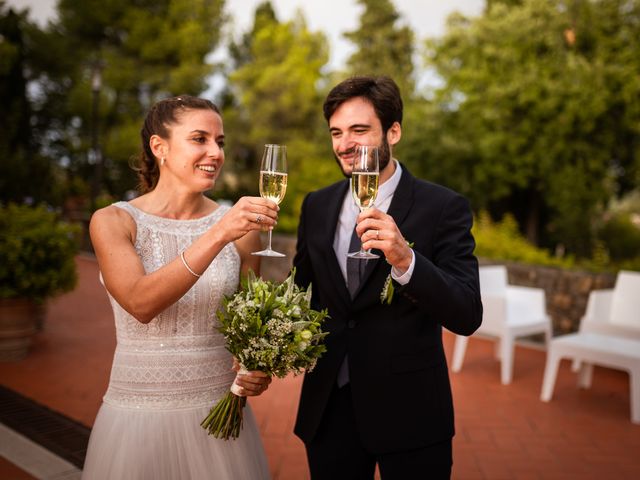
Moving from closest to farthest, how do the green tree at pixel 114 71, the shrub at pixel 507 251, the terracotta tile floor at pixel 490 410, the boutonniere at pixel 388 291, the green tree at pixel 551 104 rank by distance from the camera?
the boutonniere at pixel 388 291 → the terracotta tile floor at pixel 490 410 → the shrub at pixel 507 251 → the green tree at pixel 551 104 → the green tree at pixel 114 71

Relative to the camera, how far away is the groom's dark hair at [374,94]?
7.75 ft

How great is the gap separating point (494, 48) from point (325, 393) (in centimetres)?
1932

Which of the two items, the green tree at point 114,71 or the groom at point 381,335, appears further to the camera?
the green tree at point 114,71

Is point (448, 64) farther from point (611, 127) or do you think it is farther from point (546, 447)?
point (546, 447)

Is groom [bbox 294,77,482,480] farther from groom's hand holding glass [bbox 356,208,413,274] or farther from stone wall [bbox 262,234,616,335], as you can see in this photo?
stone wall [bbox 262,234,616,335]

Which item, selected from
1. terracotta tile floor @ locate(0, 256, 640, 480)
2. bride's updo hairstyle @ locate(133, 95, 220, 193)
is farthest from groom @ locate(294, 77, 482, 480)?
bride's updo hairstyle @ locate(133, 95, 220, 193)

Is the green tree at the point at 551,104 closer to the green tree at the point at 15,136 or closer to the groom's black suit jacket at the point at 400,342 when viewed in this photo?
the green tree at the point at 15,136

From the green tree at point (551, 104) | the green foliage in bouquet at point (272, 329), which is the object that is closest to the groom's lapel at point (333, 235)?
the green foliage in bouquet at point (272, 329)

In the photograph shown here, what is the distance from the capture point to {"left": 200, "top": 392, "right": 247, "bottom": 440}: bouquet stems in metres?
2.21

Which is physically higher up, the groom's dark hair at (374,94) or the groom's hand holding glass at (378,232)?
the groom's dark hair at (374,94)

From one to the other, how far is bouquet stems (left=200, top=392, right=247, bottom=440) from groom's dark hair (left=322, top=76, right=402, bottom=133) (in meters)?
1.31

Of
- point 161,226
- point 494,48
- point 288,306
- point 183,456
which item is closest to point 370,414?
point 288,306

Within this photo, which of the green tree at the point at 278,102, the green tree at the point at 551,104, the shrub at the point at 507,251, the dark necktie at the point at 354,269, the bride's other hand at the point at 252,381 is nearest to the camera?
the bride's other hand at the point at 252,381

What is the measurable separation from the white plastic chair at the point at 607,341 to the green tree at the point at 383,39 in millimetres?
25103
